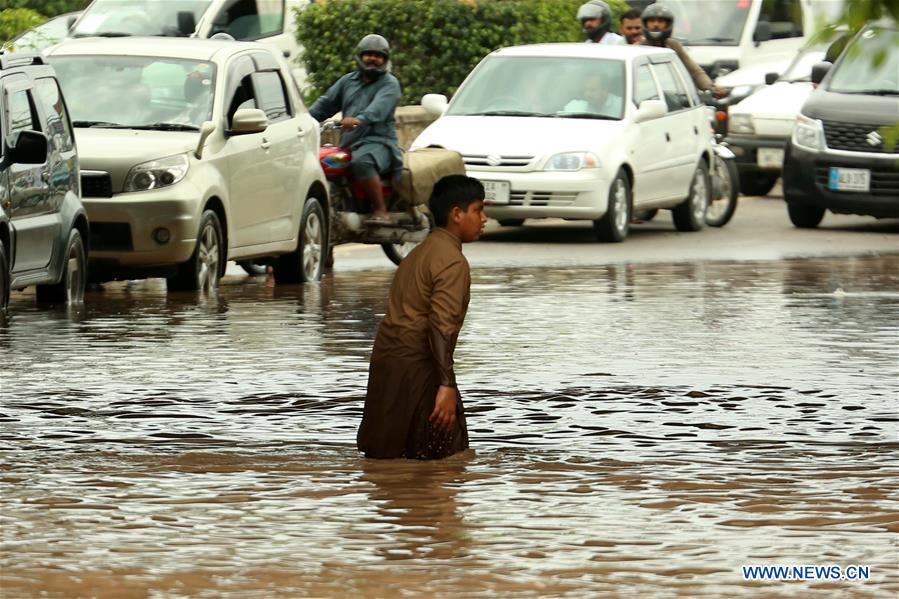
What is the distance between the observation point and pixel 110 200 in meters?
16.4

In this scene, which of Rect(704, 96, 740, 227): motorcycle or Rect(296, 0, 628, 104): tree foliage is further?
Rect(296, 0, 628, 104): tree foliage

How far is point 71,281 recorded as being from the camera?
15844 millimetres

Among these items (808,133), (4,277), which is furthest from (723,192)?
(4,277)

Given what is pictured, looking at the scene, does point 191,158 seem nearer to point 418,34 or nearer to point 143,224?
point 143,224

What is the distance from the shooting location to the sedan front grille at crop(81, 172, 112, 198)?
16.4 metres

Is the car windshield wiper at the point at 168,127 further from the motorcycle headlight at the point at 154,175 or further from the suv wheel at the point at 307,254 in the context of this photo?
the suv wheel at the point at 307,254

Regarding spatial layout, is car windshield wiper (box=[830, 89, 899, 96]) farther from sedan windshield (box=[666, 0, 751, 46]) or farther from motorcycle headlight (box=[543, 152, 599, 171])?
sedan windshield (box=[666, 0, 751, 46])

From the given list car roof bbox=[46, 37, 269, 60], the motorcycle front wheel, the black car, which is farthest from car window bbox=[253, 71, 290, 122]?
the motorcycle front wheel

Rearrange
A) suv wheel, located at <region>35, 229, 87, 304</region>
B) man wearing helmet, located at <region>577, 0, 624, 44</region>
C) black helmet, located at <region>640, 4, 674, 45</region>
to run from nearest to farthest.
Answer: suv wheel, located at <region>35, 229, 87, 304</region> → black helmet, located at <region>640, 4, 674, 45</region> → man wearing helmet, located at <region>577, 0, 624, 44</region>

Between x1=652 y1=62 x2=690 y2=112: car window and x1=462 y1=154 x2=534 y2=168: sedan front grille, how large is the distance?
Answer: 2360 mm

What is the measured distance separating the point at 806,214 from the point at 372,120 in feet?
22.7

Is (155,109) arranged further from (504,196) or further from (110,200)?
(504,196)

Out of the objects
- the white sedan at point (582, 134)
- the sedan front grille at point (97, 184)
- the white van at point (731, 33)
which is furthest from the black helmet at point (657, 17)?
the sedan front grille at point (97, 184)

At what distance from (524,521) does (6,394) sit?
3.97 m
